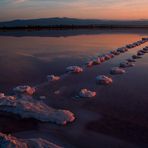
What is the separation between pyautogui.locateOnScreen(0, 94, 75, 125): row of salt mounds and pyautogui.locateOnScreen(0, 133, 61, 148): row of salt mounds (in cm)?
73

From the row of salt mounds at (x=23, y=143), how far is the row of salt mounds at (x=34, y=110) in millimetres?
730

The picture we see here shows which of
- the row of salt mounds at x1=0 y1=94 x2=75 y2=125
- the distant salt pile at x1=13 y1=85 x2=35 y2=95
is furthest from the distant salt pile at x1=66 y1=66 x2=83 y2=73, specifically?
the row of salt mounds at x1=0 y1=94 x2=75 y2=125

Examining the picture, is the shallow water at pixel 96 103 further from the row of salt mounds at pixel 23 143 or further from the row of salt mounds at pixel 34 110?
the row of salt mounds at pixel 23 143

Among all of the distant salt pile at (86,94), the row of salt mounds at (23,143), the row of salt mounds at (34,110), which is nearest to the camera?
the row of salt mounds at (23,143)

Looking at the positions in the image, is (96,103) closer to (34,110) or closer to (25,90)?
(34,110)

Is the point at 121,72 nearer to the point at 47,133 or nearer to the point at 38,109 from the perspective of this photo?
the point at 38,109

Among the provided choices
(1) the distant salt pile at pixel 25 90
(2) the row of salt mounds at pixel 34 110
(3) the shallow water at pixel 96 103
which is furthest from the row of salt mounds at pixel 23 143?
(1) the distant salt pile at pixel 25 90

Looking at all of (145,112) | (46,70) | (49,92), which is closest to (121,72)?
(46,70)

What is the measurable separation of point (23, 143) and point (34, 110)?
1.24 meters

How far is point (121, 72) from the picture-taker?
8.15 m

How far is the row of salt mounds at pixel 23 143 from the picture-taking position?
3.56 metres

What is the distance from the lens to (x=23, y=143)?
369 cm

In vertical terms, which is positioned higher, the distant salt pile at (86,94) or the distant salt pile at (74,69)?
the distant salt pile at (86,94)

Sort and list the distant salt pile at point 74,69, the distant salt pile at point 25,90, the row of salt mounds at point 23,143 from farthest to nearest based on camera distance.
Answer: the distant salt pile at point 74,69, the distant salt pile at point 25,90, the row of salt mounds at point 23,143
